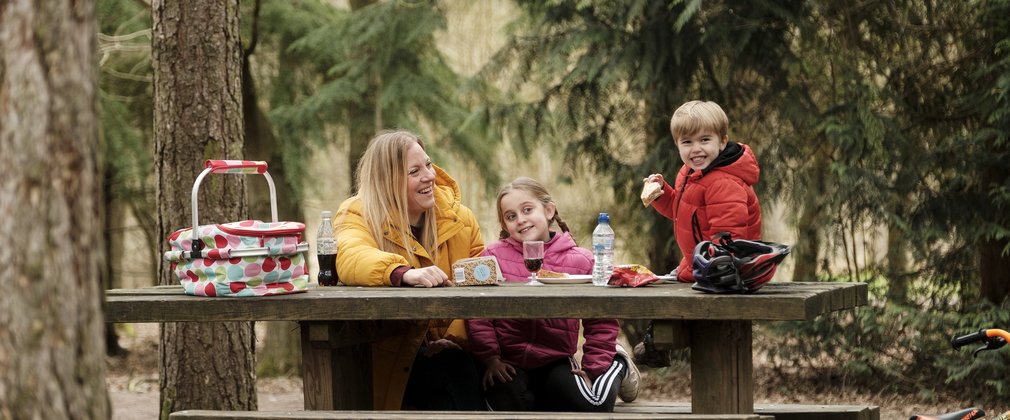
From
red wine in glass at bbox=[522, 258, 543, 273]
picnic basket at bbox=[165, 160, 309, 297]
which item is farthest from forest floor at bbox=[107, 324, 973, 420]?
picnic basket at bbox=[165, 160, 309, 297]

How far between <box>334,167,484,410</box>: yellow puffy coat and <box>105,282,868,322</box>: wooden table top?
216 mm

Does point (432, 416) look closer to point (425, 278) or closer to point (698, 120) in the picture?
point (425, 278)

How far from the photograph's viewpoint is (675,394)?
30.4 feet

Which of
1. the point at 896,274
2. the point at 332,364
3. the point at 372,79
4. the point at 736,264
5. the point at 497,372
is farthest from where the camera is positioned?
the point at 372,79

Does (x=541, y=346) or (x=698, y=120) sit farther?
(x=541, y=346)

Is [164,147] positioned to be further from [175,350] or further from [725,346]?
[725,346]

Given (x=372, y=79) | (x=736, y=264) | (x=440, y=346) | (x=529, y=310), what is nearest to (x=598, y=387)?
(x=440, y=346)

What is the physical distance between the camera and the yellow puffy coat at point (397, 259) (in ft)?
15.8

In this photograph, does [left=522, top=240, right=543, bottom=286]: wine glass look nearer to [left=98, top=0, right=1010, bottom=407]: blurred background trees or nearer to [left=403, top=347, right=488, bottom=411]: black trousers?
[left=403, top=347, right=488, bottom=411]: black trousers

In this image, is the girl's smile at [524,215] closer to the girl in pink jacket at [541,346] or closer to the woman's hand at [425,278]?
the girl in pink jacket at [541,346]

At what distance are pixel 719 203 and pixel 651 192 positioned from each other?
0.91 feet

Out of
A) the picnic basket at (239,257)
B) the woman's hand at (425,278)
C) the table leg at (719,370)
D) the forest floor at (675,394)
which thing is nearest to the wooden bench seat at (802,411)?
the table leg at (719,370)

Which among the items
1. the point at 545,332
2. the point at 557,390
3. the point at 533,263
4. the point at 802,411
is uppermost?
the point at 533,263

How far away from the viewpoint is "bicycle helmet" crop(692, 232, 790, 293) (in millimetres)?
4008
